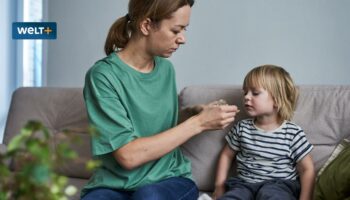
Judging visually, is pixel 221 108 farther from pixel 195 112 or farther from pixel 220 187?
pixel 220 187

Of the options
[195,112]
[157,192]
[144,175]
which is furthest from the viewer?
[195,112]

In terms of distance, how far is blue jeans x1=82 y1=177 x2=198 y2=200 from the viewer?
1.32 metres

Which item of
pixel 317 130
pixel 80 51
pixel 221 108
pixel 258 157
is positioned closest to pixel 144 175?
pixel 221 108

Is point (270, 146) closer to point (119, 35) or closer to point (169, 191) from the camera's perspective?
point (169, 191)

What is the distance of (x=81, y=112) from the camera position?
6.77 feet

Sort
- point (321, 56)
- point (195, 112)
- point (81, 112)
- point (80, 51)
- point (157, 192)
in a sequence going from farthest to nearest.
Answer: point (80, 51) → point (321, 56) → point (81, 112) → point (195, 112) → point (157, 192)

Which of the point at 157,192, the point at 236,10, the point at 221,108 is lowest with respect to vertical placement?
the point at 157,192

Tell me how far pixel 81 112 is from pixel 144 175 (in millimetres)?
721

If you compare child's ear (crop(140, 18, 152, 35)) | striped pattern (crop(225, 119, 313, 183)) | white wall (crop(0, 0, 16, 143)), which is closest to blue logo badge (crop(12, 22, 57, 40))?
white wall (crop(0, 0, 16, 143))

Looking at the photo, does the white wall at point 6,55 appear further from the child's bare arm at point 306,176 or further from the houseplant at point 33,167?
the houseplant at point 33,167

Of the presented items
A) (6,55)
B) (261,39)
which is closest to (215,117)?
(261,39)

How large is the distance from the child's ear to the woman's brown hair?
0.04 ft

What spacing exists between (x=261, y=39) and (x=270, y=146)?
1.06 m

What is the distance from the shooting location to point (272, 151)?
1643 millimetres
